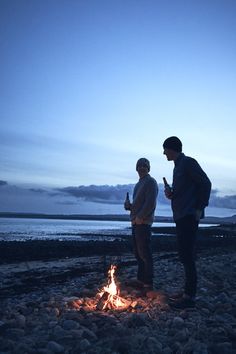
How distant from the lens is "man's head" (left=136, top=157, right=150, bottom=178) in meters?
7.53

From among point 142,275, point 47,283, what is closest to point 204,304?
point 142,275

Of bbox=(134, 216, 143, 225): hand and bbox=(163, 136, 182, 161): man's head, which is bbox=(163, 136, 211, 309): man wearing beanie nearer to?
bbox=(163, 136, 182, 161): man's head

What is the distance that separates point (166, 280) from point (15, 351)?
625 cm

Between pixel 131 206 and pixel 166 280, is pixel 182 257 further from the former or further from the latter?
pixel 166 280

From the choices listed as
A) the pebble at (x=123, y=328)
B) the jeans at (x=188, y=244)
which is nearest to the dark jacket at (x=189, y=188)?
the jeans at (x=188, y=244)

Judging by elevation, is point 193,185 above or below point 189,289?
above

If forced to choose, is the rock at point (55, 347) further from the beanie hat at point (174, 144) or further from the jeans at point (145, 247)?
the beanie hat at point (174, 144)

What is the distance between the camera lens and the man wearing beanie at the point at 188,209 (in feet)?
19.2

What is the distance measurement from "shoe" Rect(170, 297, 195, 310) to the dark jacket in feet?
4.19

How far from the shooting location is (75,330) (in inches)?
183

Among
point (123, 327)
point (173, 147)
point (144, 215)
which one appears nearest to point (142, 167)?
point (144, 215)

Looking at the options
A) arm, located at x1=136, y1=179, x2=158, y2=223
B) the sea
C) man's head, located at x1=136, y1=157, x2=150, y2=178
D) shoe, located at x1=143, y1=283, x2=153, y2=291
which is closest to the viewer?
shoe, located at x1=143, y1=283, x2=153, y2=291

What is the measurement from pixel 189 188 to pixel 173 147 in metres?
0.76

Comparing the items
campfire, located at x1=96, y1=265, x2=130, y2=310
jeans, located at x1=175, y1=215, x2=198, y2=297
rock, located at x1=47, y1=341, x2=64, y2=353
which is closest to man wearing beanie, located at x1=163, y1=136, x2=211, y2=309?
jeans, located at x1=175, y1=215, x2=198, y2=297
